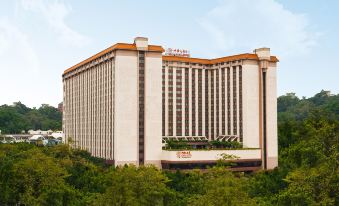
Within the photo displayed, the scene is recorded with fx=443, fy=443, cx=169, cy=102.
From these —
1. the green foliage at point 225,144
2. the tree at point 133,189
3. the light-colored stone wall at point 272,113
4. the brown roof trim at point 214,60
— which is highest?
the brown roof trim at point 214,60

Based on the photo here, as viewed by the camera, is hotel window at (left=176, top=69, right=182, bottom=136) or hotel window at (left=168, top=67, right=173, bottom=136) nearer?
hotel window at (left=168, top=67, right=173, bottom=136)

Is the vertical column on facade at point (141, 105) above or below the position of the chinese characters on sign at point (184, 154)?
above

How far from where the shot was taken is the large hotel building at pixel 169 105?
112m

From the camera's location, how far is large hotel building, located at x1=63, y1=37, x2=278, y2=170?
367ft

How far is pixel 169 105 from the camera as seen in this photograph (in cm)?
13912

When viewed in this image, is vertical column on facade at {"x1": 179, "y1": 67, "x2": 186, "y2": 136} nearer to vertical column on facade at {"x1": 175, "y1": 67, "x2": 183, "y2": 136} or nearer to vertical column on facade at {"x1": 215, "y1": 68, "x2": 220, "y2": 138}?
vertical column on facade at {"x1": 175, "y1": 67, "x2": 183, "y2": 136}

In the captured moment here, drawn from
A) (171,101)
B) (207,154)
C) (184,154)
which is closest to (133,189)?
(184,154)

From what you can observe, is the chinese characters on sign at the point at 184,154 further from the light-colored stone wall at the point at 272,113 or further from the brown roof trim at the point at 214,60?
the brown roof trim at the point at 214,60

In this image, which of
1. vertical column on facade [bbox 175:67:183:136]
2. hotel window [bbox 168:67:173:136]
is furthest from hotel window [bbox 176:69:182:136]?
hotel window [bbox 168:67:173:136]

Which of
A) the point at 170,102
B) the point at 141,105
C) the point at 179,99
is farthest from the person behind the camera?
the point at 179,99

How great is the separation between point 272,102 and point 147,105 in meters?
41.1

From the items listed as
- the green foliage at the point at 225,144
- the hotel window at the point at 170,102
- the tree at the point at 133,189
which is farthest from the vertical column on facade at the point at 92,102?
the tree at the point at 133,189

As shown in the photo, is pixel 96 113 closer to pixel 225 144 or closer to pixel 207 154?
pixel 207 154

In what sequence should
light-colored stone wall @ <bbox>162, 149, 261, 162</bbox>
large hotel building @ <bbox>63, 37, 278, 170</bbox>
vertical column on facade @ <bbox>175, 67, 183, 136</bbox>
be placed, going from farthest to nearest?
vertical column on facade @ <bbox>175, 67, 183, 136</bbox>, large hotel building @ <bbox>63, 37, 278, 170</bbox>, light-colored stone wall @ <bbox>162, 149, 261, 162</bbox>
